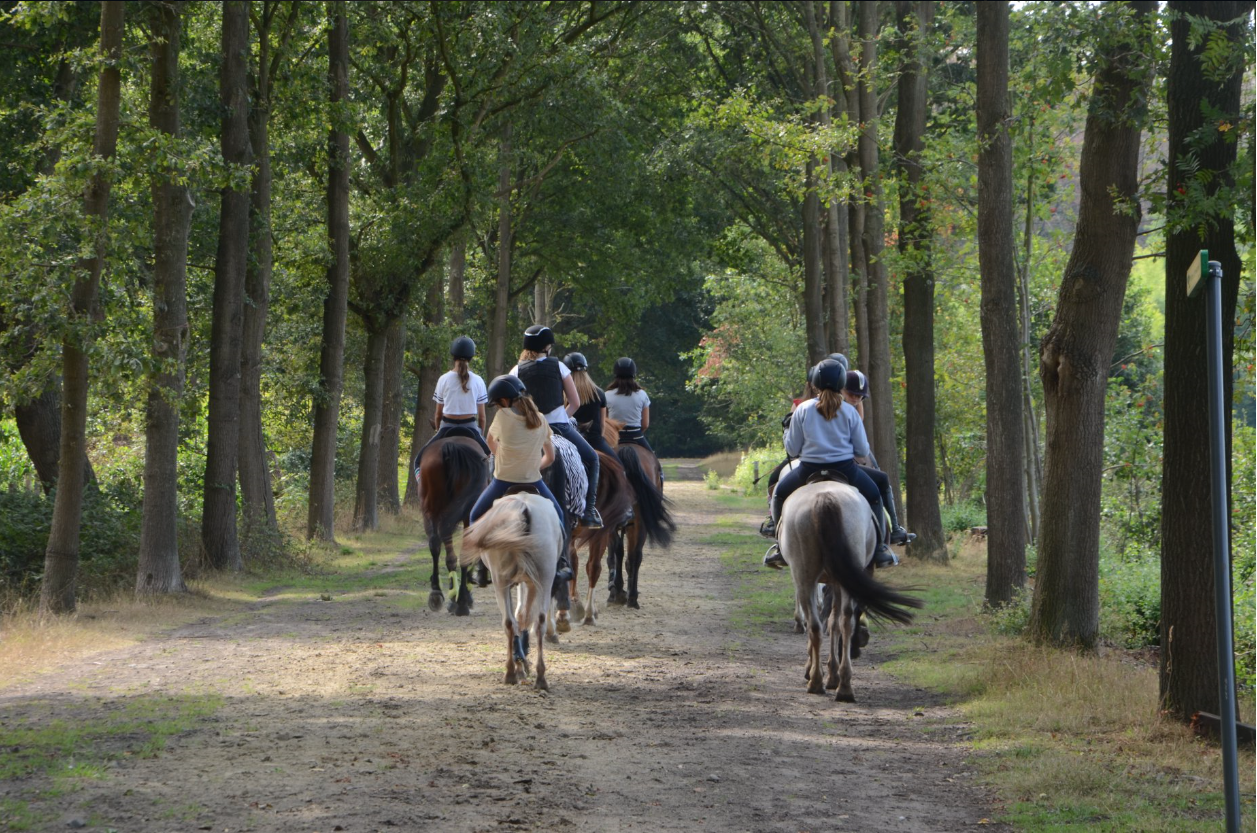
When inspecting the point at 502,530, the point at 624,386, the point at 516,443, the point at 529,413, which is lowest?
the point at 502,530

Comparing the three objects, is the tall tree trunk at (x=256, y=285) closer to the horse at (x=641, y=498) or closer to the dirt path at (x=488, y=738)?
the dirt path at (x=488, y=738)

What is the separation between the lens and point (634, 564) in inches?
640

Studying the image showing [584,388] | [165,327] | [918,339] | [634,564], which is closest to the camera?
[584,388]

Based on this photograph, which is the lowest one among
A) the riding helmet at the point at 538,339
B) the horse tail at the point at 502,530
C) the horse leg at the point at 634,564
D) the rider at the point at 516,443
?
the horse leg at the point at 634,564

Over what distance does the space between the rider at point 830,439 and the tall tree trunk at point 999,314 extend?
3.63 metres

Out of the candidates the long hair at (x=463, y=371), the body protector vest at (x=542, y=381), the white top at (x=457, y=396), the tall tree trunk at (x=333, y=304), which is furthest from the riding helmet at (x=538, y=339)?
the tall tree trunk at (x=333, y=304)

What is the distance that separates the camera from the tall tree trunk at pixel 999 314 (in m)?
14.3

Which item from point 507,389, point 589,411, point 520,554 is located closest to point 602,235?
point 589,411

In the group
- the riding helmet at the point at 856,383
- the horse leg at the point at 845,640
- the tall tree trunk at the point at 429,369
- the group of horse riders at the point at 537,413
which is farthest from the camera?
the tall tree trunk at the point at 429,369

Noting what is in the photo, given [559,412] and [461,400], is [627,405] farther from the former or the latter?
[559,412]

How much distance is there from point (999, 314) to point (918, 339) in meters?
7.33

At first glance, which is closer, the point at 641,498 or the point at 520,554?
the point at 520,554

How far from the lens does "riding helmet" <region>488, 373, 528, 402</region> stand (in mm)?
10695

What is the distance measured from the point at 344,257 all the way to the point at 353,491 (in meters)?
12.2
